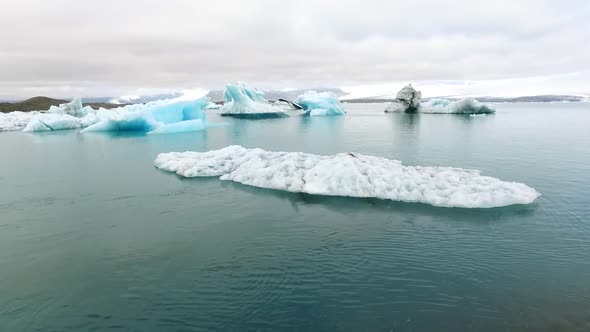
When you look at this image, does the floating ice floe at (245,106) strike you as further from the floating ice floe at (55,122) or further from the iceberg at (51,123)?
the iceberg at (51,123)

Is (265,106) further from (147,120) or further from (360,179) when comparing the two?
(360,179)

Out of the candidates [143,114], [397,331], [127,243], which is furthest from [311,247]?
[143,114]

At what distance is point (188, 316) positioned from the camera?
523cm

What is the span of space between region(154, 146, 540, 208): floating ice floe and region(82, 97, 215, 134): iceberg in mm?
16732

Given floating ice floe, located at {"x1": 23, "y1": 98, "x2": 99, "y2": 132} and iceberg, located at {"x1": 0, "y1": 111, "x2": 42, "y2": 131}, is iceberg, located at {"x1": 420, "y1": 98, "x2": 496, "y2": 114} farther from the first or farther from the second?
iceberg, located at {"x1": 0, "y1": 111, "x2": 42, "y2": 131}

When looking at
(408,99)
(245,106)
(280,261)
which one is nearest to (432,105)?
(408,99)

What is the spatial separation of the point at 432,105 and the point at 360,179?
2014 inches

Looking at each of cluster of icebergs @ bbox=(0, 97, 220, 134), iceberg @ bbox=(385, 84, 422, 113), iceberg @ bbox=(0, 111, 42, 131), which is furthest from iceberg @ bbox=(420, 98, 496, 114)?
iceberg @ bbox=(0, 111, 42, 131)

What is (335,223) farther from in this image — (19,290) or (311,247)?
(19,290)

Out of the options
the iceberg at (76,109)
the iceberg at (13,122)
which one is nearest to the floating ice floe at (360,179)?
the iceberg at (13,122)

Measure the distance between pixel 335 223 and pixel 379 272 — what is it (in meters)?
2.50

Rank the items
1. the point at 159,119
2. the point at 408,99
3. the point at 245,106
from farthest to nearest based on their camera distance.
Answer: the point at 408,99 → the point at 245,106 → the point at 159,119

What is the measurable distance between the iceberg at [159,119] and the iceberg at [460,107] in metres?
37.0

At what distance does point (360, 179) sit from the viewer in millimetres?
11273
